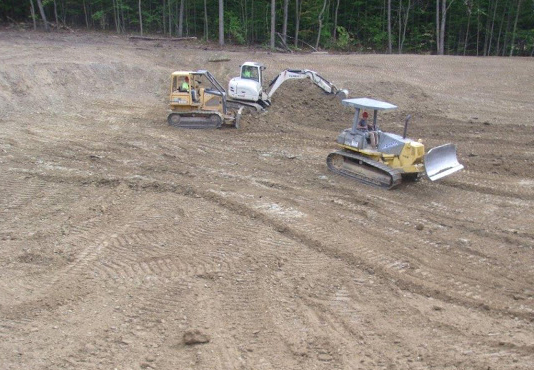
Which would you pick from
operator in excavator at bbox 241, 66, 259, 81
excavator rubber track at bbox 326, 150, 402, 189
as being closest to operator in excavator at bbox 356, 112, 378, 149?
excavator rubber track at bbox 326, 150, 402, 189

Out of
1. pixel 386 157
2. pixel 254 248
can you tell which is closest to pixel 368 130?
pixel 386 157

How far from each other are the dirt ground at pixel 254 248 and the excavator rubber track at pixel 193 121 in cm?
44

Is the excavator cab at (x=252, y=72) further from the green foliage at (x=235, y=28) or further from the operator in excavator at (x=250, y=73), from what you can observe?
the green foliage at (x=235, y=28)

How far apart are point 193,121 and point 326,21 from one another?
21292mm

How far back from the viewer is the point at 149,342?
660 centimetres

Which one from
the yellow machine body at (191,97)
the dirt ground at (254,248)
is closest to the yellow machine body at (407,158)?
the dirt ground at (254,248)

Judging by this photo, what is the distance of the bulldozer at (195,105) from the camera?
16156 mm

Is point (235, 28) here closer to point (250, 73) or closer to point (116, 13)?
point (116, 13)

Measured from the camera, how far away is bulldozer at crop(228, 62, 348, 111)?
689 inches

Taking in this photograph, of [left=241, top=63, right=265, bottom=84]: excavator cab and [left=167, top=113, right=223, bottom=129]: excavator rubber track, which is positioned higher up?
[left=241, top=63, right=265, bottom=84]: excavator cab

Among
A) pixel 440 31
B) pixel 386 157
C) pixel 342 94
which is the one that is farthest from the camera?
pixel 440 31

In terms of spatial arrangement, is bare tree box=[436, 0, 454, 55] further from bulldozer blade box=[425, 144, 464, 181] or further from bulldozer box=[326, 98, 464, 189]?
bulldozer blade box=[425, 144, 464, 181]

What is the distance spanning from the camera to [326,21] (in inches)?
1369

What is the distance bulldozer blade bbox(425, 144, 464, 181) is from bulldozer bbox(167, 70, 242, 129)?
6893mm
